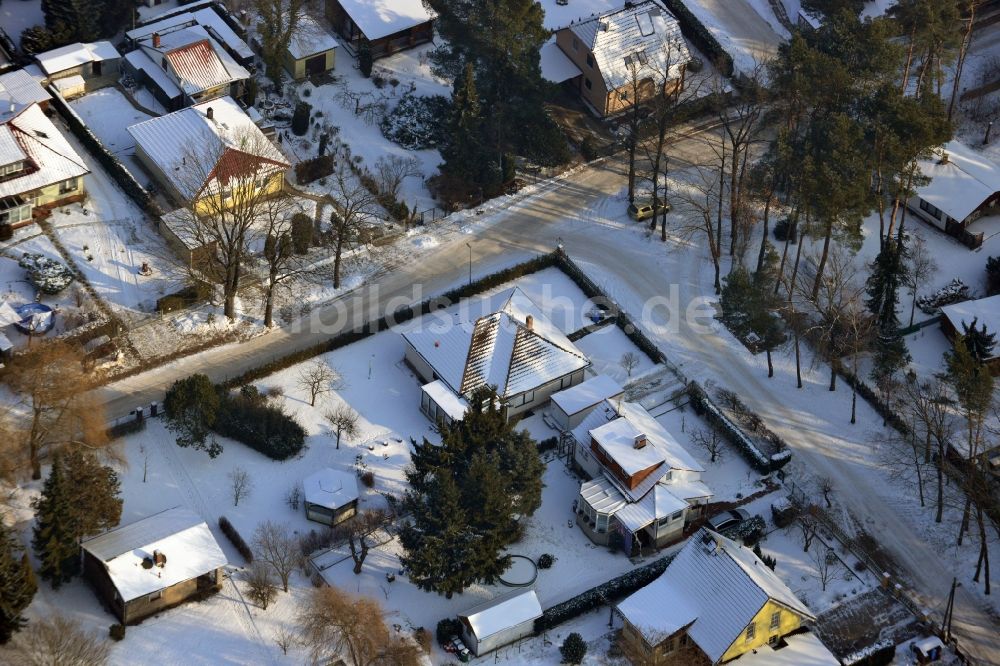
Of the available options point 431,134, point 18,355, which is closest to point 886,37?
point 431,134

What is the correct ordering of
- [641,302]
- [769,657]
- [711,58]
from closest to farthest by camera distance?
[769,657]
[641,302]
[711,58]

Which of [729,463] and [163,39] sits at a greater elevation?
[163,39]

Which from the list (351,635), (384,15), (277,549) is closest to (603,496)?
(351,635)

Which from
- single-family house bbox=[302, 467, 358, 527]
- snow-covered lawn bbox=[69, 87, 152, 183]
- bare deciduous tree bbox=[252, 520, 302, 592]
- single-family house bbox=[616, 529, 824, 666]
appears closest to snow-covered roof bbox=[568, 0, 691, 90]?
snow-covered lawn bbox=[69, 87, 152, 183]

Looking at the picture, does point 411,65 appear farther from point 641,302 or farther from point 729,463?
point 729,463

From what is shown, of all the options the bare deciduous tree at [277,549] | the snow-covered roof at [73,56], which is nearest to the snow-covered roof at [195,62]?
→ the snow-covered roof at [73,56]
